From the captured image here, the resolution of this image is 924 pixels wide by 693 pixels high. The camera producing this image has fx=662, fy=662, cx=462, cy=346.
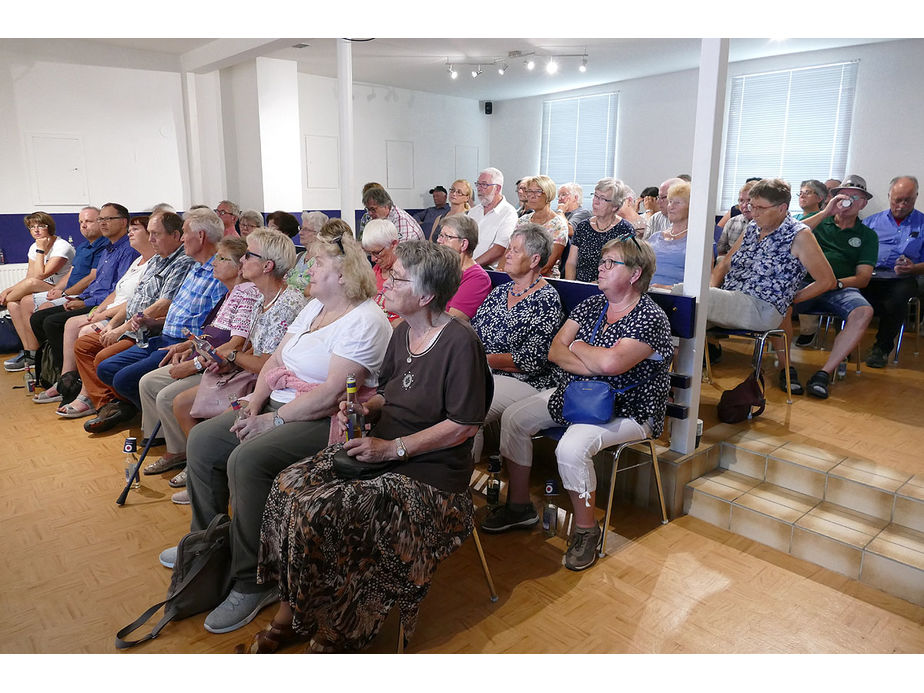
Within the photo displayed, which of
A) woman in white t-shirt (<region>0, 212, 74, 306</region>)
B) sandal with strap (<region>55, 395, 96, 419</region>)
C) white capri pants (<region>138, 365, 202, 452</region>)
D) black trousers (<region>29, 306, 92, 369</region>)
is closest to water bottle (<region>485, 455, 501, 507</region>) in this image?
white capri pants (<region>138, 365, 202, 452</region>)

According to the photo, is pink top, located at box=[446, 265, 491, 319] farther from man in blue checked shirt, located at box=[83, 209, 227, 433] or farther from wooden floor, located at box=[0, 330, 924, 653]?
man in blue checked shirt, located at box=[83, 209, 227, 433]

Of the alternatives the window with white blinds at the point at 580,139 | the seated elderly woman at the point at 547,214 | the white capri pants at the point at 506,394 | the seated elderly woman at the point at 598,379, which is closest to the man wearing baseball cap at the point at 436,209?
the window with white blinds at the point at 580,139

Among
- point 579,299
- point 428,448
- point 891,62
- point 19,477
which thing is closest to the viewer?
point 428,448

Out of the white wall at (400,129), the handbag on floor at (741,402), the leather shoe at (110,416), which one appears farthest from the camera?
the white wall at (400,129)

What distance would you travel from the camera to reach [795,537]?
2.68 m

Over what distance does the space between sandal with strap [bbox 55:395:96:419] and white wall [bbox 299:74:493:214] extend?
227 inches

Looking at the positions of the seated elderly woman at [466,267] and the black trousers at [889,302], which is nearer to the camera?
the seated elderly woman at [466,267]

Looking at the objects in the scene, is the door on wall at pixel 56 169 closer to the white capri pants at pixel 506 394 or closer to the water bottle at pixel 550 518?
the white capri pants at pixel 506 394

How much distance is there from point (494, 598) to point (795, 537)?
1.27 m

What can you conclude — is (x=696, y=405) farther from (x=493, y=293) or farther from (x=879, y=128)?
(x=879, y=128)

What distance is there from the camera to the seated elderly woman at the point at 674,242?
396cm

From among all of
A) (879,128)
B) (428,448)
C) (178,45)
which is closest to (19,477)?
(428,448)

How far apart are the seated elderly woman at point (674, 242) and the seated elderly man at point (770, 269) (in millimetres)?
269

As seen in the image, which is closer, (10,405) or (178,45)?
(10,405)
